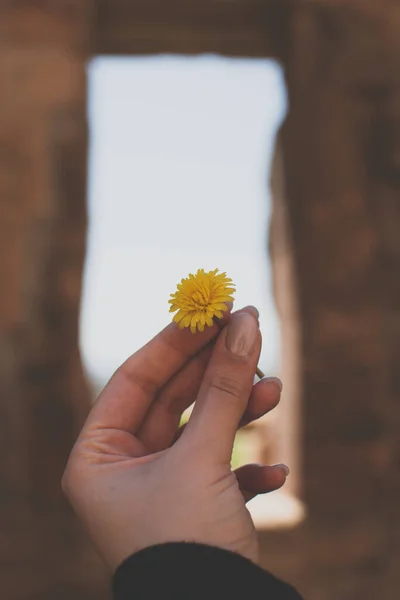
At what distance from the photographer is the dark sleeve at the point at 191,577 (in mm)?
875

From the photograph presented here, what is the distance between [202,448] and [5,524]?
7.62 feet

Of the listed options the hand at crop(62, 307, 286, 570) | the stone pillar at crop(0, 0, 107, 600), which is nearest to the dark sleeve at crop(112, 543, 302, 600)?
the hand at crop(62, 307, 286, 570)

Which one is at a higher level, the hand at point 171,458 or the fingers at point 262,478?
the hand at point 171,458

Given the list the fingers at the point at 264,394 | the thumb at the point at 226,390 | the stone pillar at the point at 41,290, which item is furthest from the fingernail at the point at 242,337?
the stone pillar at the point at 41,290

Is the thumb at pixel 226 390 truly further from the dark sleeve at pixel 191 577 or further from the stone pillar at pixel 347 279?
the stone pillar at pixel 347 279

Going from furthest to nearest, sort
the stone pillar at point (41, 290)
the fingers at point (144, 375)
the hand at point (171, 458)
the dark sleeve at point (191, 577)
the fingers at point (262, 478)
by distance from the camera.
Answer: the stone pillar at point (41, 290)
the fingers at point (262, 478)
the fingers at point (144, 375)
the hand at point (171, 458)
the dark sleeve at point (191, 577)

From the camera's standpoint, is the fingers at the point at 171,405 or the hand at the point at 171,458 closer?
the hand at the point at 171,458

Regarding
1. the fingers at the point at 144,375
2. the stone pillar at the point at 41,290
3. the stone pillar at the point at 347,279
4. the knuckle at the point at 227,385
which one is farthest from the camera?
the stone pillar at the point at 347,279

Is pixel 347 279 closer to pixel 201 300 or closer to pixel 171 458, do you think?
pixel 201 300

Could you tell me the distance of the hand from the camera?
0.99m

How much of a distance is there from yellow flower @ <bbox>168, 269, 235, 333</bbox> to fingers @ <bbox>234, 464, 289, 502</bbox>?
338mm

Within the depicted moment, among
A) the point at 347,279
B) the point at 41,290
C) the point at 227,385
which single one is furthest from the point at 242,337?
the point at 347,279

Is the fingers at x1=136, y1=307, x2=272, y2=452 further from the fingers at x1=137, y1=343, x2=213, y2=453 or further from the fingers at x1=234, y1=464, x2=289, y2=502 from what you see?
the fingers at x1=234, y1=464, x2=289, y2=502

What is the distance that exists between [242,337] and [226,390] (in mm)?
97
